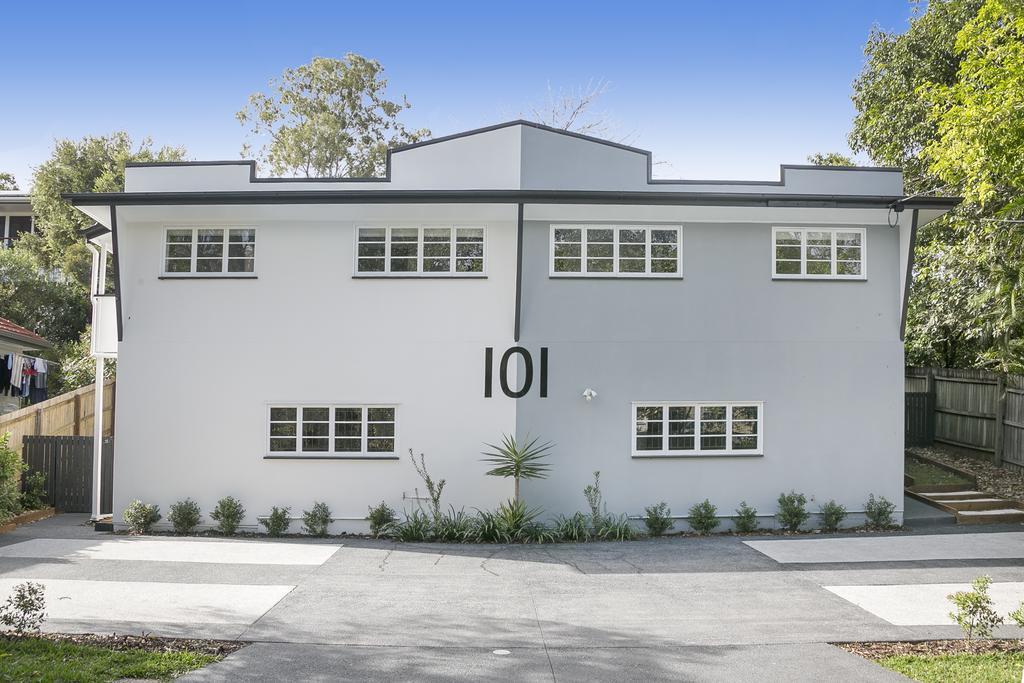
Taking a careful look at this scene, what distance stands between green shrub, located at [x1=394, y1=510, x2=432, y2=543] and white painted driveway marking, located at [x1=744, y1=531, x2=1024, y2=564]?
535 centimetres

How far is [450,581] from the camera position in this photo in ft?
35.6

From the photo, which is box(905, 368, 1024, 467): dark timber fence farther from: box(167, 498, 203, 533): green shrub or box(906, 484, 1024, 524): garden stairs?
box(167, 498, 203, 533): green shrub

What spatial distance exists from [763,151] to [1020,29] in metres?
10.2

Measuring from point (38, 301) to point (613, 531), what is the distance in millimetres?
20355

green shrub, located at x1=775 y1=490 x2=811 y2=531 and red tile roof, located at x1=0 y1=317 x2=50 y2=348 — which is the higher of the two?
red tile roof, located at x1=0 y1=317 x2=50 y2=348

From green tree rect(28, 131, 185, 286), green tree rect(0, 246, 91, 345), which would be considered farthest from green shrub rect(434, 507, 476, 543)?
green tree rect(28, 131, 185, 286)

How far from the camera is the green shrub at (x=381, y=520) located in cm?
1407

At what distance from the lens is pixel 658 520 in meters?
14.3

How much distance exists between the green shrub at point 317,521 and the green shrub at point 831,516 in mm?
8797

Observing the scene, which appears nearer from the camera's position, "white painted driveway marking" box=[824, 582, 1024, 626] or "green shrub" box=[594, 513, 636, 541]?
"white painted driveway marking" box=[824, 582, 1024, 626]

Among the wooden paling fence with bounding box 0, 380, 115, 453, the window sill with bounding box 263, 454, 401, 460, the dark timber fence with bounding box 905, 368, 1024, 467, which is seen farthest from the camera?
the dark timber fence with bounding box 905, 368, 1024, 467

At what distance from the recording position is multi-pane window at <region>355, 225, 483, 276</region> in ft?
47.9

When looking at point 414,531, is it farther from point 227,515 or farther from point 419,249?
point 419,249

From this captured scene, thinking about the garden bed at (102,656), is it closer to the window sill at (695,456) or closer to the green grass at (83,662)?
the green grass at (83,662)
